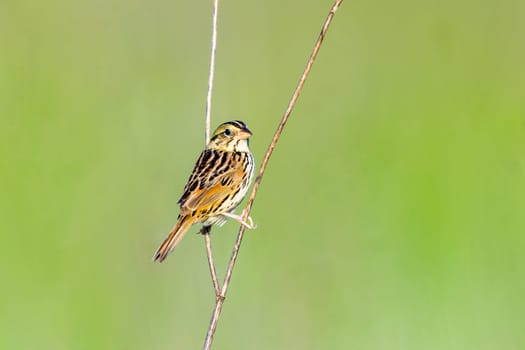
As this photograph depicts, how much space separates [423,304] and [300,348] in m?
0.64

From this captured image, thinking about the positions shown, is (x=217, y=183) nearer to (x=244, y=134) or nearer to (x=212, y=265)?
(x=244, y=134)

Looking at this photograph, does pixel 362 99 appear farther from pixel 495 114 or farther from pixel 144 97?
pixel 144 97

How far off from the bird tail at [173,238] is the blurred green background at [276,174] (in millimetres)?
967

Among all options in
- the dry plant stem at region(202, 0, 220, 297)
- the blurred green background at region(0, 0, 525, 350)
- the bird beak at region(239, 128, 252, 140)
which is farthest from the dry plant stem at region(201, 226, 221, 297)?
the blurred green background at region(0, 0, 525, 350)

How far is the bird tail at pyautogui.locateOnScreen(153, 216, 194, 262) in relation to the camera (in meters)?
3.77

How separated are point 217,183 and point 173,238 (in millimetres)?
380

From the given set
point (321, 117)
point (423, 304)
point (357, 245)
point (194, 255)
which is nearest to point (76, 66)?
point (321, 117)

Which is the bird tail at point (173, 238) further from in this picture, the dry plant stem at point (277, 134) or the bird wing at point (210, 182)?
the dry plant stem at point (277, 134)

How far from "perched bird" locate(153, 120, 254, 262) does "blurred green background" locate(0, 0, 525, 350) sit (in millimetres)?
855

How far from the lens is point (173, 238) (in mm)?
3861

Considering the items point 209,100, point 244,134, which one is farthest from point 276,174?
point 209,100

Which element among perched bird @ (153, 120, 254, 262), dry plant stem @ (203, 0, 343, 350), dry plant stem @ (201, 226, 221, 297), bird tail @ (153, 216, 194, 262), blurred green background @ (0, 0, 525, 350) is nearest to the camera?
dry plant stem @ (203, 0, 343, 350)

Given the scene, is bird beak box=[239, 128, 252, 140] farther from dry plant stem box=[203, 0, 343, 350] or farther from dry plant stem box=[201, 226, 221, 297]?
dry plant stem box=[203, 0, 343, 350]

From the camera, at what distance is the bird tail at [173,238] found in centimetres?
377
